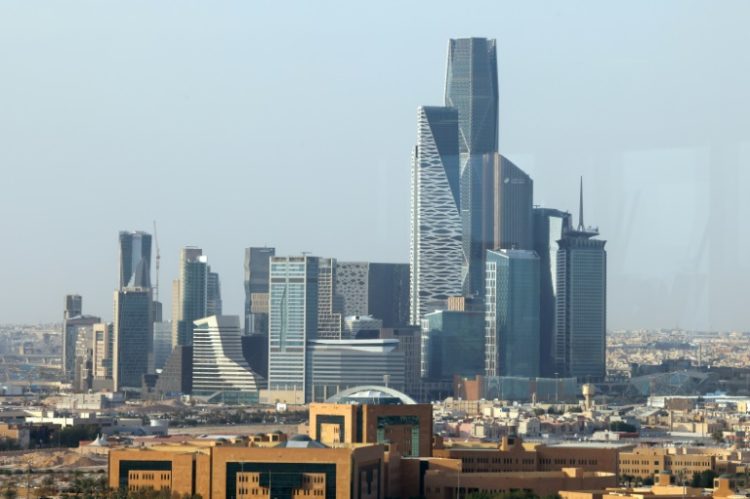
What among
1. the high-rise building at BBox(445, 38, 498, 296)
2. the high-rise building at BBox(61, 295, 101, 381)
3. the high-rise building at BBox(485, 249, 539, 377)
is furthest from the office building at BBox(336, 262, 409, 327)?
the high-rise building at BBox(61, 295, 101, 381)

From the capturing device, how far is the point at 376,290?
101562 mm

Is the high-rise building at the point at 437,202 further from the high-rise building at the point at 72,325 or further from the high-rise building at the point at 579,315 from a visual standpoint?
the high-rise building at the point at 72,325

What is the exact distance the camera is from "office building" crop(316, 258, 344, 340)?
307 ft

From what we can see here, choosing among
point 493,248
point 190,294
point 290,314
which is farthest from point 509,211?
point 190,294

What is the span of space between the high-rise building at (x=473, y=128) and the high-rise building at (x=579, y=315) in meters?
3.38

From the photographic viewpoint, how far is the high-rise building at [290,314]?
3536 inches

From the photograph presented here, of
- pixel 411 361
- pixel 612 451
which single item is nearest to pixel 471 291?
pixel 411 361

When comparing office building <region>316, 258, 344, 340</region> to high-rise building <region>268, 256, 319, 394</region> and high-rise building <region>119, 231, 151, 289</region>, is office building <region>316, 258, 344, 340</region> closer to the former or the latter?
high-rise building <region>268, 256, 319, 394</region>

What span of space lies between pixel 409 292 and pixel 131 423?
33996 millimetres

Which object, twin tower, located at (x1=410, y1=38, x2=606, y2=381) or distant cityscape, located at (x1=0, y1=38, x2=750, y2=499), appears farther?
twin tower, located at (x1=410, y1=38, x2=606, y2=381)

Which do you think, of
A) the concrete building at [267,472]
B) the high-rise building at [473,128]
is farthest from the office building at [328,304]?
the concrete building at [267,472]

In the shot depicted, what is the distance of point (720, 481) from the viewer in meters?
38.4

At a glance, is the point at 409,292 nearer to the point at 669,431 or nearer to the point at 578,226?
the point at 578,226

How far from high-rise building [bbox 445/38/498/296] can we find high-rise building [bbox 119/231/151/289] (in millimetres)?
16083
